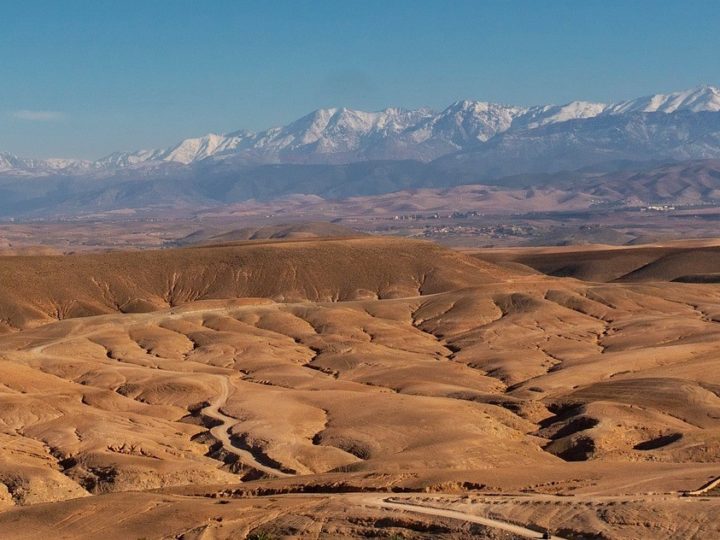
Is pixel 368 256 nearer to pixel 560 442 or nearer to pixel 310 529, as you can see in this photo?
pixel 560 442

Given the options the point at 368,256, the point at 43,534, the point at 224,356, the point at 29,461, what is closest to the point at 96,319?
the point at 224,356

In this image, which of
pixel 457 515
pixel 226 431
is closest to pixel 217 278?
pixel 226 431

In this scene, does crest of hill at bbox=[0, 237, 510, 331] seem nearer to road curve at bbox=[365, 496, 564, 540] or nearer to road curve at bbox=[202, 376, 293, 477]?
road curve at bbox=[202, 376, 293, 477]

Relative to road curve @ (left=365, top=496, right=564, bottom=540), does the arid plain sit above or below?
below

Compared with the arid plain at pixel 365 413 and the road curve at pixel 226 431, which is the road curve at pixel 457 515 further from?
the road curve at pixel 226 431

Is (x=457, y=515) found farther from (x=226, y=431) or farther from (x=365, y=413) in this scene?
(x=226, y=431)

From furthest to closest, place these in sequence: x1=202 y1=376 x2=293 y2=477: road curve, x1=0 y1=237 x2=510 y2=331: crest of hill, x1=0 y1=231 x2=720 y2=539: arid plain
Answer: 1. x1=0 y1=237 x2=510 y2=331: crest of hill
2. x1=202 y1=376 x2=293 y2=477: road curve
3. x1=0 y1=231 x2=720 y2=539: arid plain

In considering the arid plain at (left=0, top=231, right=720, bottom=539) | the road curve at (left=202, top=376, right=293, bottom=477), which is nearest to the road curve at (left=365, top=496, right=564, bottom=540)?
the arid plain at (left=0, top=231, right=720, bottom=539)
